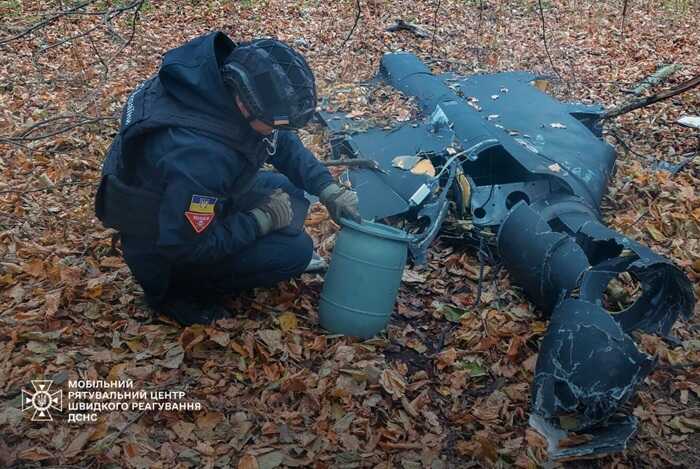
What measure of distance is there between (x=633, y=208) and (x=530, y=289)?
1.53 m

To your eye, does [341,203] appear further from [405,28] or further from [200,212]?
[405,28]

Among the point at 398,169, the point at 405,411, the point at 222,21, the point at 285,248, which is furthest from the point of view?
the point at 222,21

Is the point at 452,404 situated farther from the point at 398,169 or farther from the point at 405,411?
the point at 398,169

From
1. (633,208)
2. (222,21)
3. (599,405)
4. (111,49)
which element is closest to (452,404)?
(599,405)

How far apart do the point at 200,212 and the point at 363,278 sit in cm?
91

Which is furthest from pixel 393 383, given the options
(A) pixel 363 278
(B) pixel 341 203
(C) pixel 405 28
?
(C) pixel 405 28

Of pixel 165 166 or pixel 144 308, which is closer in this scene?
pixel 165 166

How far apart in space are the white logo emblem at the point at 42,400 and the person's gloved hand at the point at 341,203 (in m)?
1.60

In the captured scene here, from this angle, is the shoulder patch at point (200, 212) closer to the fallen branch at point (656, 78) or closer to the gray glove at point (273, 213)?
the gray glove at point (273, 213)

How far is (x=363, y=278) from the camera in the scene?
330 cm

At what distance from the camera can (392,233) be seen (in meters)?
3.28

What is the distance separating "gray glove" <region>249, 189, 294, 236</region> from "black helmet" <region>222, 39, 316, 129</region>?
0.61 metres

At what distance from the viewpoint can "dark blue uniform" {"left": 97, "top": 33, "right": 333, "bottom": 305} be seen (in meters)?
2.82

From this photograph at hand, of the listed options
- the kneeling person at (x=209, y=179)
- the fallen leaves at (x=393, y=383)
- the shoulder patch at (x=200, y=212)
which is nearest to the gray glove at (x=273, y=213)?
the kneeling person at (x=209, y=179)
